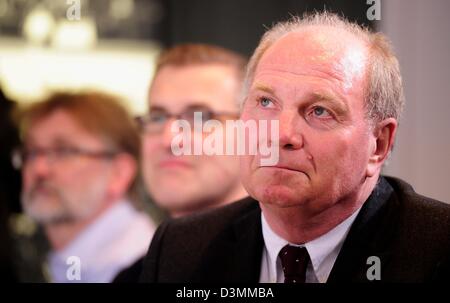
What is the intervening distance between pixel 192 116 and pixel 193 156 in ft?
0.38

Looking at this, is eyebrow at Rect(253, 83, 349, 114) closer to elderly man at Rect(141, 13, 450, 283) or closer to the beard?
elderly man at Rect(141, 13, 450, 283)

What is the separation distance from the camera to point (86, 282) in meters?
2.35

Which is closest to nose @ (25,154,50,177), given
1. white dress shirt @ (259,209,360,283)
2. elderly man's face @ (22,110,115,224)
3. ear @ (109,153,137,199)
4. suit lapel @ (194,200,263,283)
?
elderly man's face @ (22,110,115,224)

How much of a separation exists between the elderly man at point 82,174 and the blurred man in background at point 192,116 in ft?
0.63

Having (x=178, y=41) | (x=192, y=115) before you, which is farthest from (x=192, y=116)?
(x=178, y=41)

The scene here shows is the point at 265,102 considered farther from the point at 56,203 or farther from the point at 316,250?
the point at 56,203

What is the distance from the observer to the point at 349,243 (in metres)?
2.07

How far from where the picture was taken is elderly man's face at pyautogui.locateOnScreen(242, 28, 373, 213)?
2.04 meters

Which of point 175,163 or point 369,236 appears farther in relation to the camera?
point 175,163

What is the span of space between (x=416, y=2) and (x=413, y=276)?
2.60 feet

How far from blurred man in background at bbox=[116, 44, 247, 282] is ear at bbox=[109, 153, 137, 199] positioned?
251mm

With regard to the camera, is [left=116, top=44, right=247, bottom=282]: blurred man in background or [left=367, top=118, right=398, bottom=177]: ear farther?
[left=116, top=44, right=247, bottom=282]: blurred man in background

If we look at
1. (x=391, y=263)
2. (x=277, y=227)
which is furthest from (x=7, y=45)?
(x=391, y=263)
